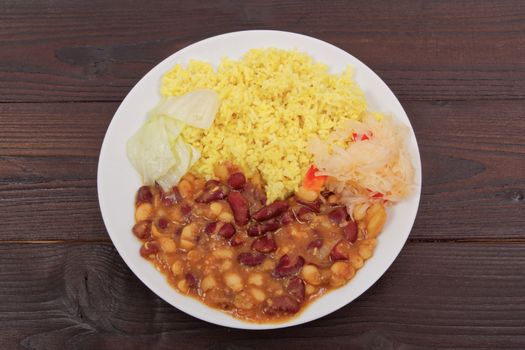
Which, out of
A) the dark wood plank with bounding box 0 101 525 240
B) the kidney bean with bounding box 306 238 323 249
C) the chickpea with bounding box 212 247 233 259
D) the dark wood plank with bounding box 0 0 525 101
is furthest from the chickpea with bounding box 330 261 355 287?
the dark wood plank with bounding box 0 0 525 101

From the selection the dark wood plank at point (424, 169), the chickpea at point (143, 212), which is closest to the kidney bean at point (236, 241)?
the chickpea at point (143, 212)

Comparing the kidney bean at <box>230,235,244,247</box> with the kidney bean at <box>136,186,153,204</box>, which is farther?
the kidney bean at <box>136,186,153,204</box>

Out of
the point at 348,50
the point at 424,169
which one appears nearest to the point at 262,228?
the point at 424,169

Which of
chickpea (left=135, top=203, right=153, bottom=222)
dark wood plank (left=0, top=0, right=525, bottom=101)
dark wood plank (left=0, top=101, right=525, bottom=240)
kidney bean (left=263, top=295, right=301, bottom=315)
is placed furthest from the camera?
dark wood plank (left=0, top=0, right=525, bottom=101)

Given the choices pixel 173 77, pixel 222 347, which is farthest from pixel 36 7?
pixel 222 347

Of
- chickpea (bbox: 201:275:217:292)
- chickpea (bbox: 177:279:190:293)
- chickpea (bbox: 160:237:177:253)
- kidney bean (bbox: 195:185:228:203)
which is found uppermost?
kidney bean (bbox: 195:185:228:203)

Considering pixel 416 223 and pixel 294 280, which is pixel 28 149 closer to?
pixel 294 280

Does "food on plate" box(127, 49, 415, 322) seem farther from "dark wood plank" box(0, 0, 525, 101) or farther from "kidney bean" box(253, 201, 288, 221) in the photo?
"dark wood plank" box(0, 0, 525, 101)
